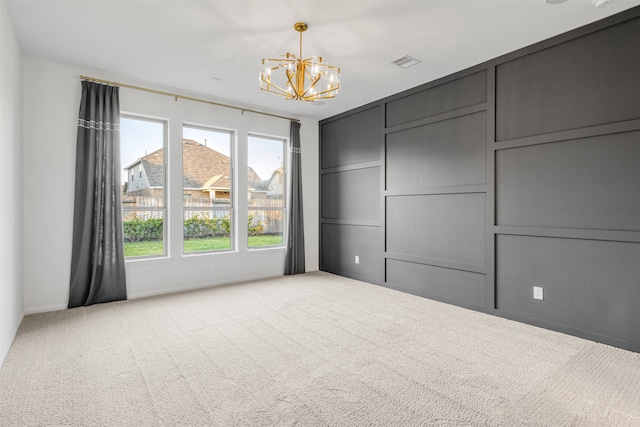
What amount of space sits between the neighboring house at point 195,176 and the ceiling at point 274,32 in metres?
1.07

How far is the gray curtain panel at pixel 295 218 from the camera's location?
5816 millimetres

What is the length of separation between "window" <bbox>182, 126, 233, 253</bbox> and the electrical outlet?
13.2 feet

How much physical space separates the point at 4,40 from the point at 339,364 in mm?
3612

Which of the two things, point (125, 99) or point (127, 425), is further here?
point (125, 99)

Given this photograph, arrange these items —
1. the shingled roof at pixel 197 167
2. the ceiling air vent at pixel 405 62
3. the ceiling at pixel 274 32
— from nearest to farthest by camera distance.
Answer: the ceiling at pixel 274 32 < the ceiling air vent at pixel 405 62 < the shingled roof at pixel 197 167

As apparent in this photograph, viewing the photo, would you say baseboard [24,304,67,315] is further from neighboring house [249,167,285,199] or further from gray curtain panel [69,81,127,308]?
neighboring house [249,167,285,199]

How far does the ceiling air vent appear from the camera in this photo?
371cm

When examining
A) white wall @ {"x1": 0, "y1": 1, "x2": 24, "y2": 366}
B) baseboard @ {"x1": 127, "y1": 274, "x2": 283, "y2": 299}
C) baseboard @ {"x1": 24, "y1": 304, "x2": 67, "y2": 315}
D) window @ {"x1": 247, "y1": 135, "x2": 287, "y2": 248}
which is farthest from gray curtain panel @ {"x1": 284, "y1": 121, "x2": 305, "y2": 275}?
white wall @ {"x1": 0, "y1": 1, "x2": 24, "y2": 366}

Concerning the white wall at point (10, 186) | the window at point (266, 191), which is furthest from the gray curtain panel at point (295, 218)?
the white wall at point (10, 186)

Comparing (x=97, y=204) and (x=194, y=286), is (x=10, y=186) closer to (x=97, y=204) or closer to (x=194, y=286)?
(x=97, y=204)

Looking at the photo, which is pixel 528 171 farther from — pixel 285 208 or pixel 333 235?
pixel 285 208

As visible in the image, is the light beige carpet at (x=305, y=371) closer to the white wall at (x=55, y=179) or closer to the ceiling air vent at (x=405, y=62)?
the white wall at (x=55, y=179)

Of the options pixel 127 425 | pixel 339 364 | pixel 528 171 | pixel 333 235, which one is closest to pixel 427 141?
pixel 528 171

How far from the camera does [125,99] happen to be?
4.33 metres
